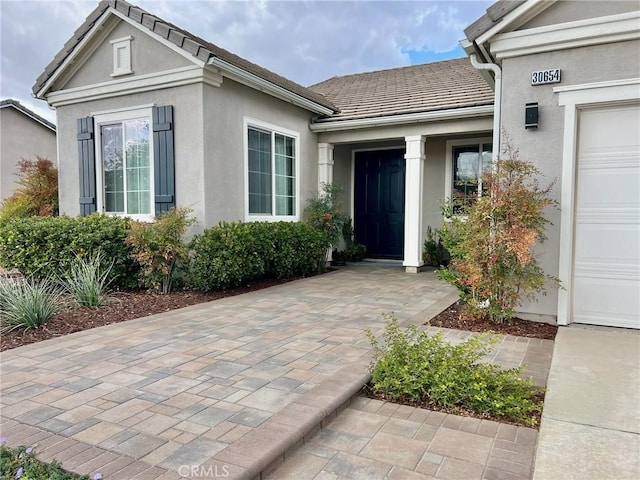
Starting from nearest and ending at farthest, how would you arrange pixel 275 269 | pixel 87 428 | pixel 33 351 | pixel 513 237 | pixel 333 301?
1. pixel 87 428
2. pixel 33 351
3. pixel 513 237
4. pixel 333 301
5. pixel 275 269

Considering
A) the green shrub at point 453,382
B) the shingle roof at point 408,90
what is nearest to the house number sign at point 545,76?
the shingle roof at point 408,90

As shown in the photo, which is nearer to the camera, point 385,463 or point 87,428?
point 385,463

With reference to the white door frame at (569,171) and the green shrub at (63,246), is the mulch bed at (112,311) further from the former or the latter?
the white door frame at (569,171)

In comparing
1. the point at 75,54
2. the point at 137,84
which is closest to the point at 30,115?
the point at 75,54

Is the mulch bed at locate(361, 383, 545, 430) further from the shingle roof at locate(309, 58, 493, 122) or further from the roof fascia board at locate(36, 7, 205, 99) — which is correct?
the shingle roof at locate(309, 58, 493, 122)

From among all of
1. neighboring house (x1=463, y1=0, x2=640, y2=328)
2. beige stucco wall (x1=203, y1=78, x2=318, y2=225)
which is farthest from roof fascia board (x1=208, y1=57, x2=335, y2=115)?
neighboring house (x1=463, y1=0, x2=640, y2=328)

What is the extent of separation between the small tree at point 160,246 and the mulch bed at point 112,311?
0.26m

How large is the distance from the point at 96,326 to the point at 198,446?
3104mm

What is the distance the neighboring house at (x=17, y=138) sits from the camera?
44.2 ft

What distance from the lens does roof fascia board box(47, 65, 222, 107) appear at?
6.48 metres

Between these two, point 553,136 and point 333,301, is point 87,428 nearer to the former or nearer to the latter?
point 333,301

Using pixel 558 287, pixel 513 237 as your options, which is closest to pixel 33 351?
pixel 513 237

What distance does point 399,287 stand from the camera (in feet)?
22.8

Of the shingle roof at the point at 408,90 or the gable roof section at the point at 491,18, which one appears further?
the shingle roof at the point at 408,90
